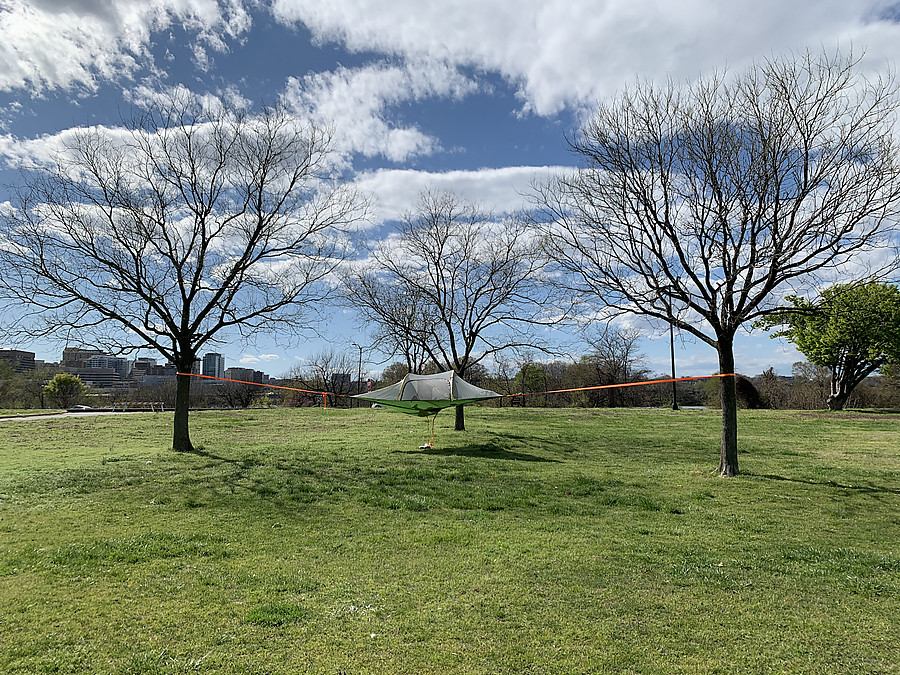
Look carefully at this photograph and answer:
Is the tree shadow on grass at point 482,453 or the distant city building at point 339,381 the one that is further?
the distant city building at point 339,381

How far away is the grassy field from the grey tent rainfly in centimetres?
333

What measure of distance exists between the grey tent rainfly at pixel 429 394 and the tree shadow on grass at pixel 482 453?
3.04 feet

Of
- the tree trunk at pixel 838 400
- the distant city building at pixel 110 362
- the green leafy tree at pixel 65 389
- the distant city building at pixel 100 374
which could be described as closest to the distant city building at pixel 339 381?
the distant city building at pixel 100 374

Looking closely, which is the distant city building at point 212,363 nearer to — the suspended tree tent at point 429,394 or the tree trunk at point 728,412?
the suspended tree tent at point 429,394

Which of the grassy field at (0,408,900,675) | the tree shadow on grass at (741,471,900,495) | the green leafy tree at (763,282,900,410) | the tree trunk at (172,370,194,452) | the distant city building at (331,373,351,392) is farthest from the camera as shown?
the distant city building at (331,373,351,392)

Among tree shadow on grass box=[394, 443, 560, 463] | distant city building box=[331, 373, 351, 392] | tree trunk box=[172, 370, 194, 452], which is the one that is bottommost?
tree shadow on grass box=[394, 443, 560, 463]

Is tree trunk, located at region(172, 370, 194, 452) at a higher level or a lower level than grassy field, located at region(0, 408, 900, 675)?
higher

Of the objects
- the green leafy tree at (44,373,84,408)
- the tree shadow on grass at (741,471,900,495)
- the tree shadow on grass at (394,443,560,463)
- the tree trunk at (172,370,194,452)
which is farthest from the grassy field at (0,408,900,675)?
the green leafy tree at (44,373,84,408)

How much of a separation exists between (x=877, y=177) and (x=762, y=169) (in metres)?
1.77

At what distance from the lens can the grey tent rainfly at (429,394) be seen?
15.2 metres

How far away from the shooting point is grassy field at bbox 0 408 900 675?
11.6 ft

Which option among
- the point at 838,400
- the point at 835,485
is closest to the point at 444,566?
the point at 835,485

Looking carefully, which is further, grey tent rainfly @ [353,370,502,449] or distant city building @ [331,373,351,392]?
distant city building @ [331,373,351,392]

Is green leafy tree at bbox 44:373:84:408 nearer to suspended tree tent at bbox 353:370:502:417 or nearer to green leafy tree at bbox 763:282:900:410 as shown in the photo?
suspended tree tent at bbox 353:370:502:417
